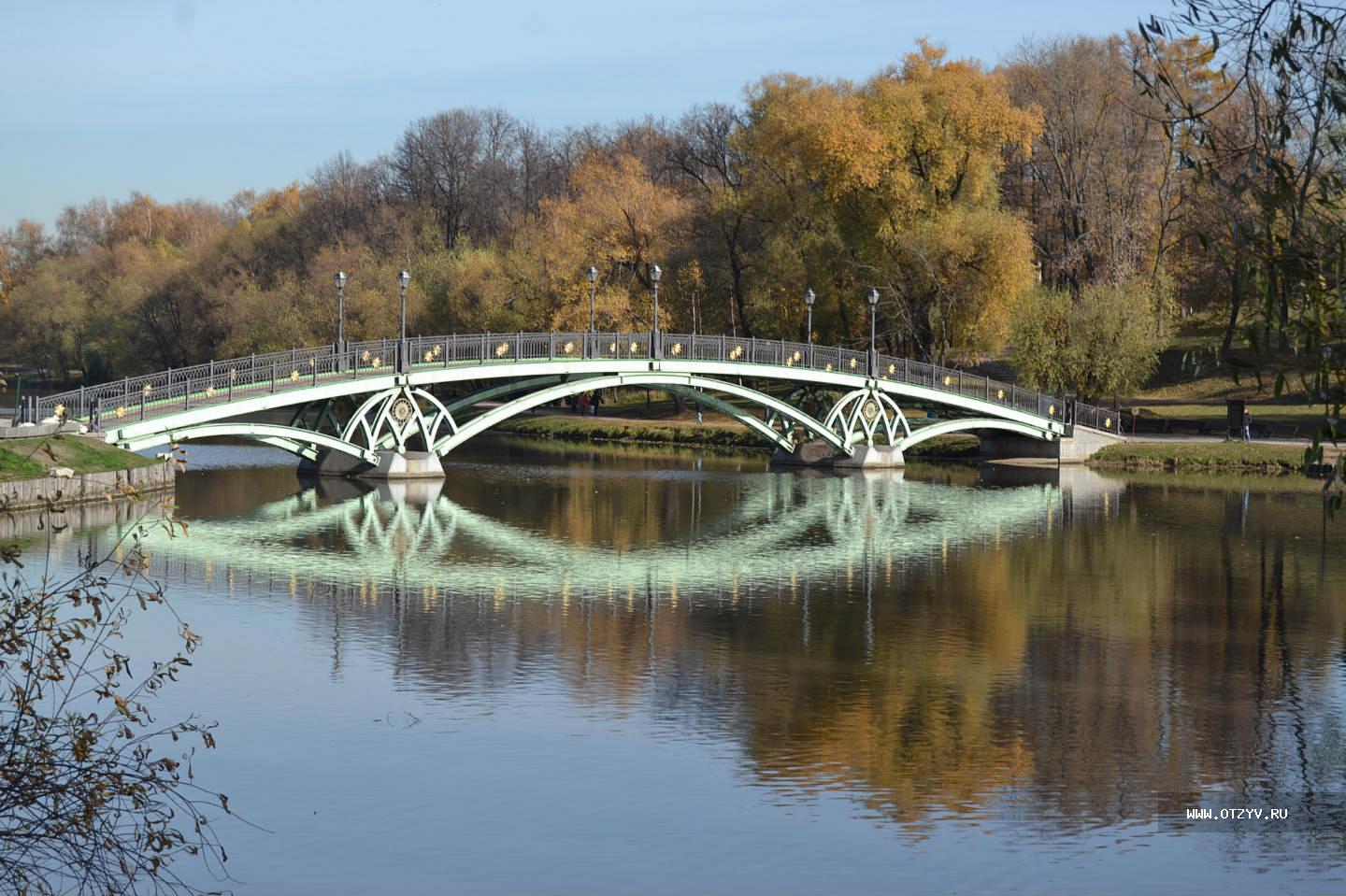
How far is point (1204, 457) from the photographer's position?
177 feet

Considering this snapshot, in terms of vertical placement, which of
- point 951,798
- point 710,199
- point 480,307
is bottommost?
point 951,798

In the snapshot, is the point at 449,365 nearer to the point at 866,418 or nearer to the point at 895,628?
the point at 866,418

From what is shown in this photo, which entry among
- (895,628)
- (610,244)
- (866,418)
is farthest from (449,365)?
(610,244)

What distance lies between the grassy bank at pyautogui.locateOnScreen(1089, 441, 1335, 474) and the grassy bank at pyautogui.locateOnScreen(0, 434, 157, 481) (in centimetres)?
3224

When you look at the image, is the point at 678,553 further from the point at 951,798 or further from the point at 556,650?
the point at 951,798

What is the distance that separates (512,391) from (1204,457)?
22432 mm

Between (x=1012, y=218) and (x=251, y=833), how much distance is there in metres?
50.7

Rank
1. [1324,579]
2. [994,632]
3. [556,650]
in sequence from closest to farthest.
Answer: [556,650] < [994,632] < [1324,579]

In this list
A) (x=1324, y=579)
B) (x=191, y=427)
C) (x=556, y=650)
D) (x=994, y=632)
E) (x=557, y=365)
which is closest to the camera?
(x=556, y=650)

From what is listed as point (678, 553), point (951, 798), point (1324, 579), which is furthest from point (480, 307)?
point (951, 798)

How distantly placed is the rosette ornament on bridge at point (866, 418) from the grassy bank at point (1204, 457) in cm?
730

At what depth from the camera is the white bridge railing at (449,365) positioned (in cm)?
3781

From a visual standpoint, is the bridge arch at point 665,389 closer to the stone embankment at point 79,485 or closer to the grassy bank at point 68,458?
the stone embankment at point 79,485

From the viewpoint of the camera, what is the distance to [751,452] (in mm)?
61062
